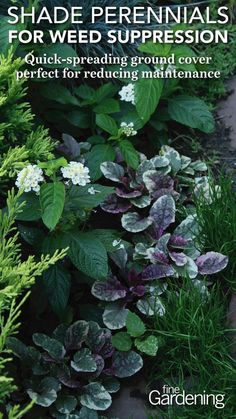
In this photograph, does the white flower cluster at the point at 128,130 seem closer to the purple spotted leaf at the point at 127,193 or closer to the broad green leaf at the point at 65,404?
the purple spotted leaf at the point at 127,193

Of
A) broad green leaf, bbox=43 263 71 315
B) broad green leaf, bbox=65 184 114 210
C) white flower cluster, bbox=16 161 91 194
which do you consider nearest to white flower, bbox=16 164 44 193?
white flower cluster, bbox=16 161 91 194

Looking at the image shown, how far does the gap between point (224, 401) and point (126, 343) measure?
336mm

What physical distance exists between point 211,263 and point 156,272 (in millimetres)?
180

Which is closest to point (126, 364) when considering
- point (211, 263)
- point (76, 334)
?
point (76, 334)

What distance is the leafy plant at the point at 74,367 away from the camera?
2092 millimetres

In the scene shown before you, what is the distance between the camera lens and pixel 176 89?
284 cm

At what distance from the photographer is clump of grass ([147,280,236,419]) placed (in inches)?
82.5

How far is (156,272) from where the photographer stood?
233cm

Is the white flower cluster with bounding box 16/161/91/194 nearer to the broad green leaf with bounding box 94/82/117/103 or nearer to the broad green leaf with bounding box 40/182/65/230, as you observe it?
the broad green leaf with bounding box 40/182/65/230

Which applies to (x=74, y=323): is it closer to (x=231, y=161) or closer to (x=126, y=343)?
(x=126, y=343)

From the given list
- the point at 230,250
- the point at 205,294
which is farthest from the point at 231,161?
the point at 205,294

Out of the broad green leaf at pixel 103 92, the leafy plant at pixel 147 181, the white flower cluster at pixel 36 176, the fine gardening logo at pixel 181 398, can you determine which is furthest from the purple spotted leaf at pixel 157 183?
the fine gardening logo at pixel 181 398

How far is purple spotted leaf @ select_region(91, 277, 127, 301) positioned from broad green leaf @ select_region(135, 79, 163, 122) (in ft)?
2.06

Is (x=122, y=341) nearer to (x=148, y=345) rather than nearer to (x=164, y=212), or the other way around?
(x=148, y=345)
